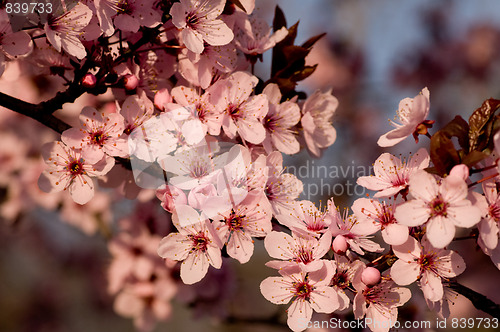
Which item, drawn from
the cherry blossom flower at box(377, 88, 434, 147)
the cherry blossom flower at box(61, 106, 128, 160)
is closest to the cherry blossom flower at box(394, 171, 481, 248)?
the cherry blossom flower at box(377, 88, 434, 147)

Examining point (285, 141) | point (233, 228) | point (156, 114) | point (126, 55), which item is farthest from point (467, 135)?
point (126, 55)

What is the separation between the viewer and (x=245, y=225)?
4.61 ft

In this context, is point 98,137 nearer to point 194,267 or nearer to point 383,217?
point 194,267

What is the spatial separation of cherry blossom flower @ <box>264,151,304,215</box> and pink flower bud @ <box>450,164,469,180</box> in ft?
1.59

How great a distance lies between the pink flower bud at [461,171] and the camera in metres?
1.19

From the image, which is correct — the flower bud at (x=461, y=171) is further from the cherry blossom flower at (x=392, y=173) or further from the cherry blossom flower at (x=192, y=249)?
the cherry blossom flower at (x=192, y=249)

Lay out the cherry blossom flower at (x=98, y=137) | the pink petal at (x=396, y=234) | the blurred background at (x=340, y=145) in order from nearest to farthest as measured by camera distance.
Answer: the pink petal at (x=396, y=234)
the cherry blossom flower at (x=98, y=137)
the blurred background at (x=340, y=145)

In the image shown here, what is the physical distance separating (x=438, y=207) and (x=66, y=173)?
1117 millimetres

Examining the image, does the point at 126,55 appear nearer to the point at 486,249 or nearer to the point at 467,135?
the point at 467,135

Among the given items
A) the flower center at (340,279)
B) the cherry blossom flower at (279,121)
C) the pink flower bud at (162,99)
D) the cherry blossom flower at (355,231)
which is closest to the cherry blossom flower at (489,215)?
the cherry blossom flower at (355,231)

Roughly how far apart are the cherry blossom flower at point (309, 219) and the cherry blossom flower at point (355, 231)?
0.03 meters

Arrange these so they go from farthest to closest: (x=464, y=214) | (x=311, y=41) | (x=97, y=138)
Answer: (x=311, y=41) → (x=97, y=138) → (x=464, y=214)

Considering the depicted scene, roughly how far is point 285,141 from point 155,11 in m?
0.61

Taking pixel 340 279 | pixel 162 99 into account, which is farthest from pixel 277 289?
pixel 162 99
